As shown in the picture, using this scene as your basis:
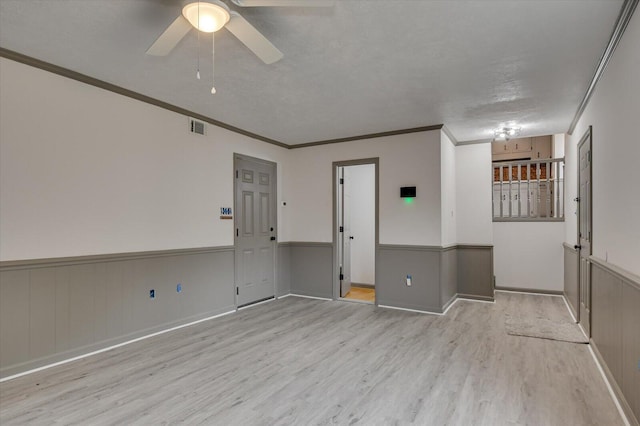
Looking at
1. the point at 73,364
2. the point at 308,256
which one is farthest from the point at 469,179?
the point at 73,364

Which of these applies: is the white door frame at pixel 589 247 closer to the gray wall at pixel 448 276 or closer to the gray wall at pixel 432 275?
the gray wall at pixel 432 275

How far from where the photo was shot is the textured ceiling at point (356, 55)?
2.29 m

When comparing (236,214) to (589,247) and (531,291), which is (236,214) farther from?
(531,291)

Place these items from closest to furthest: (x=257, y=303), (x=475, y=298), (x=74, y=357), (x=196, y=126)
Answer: (x=74, y=357)
(x=196, y=126)
(x=257, y=303)
(x=475, y=298)

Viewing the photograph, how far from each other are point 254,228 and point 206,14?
368cm

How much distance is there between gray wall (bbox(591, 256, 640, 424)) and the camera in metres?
2.13

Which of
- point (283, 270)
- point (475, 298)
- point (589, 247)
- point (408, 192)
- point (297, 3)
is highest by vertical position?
point (297, 3)

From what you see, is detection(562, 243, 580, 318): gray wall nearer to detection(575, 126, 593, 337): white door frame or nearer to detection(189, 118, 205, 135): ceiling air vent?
detection(575, 126, 593, 337): white door frame

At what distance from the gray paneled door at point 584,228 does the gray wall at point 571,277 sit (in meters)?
0.27

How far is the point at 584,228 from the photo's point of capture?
401cm

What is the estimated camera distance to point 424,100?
12.9 feet

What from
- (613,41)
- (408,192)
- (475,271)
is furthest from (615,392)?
(475,271)

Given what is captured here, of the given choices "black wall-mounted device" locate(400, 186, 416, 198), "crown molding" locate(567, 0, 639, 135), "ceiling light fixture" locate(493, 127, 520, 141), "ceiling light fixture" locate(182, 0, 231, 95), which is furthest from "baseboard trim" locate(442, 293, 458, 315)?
"ceiling light fixture" locate(182, 0, 231, 95)

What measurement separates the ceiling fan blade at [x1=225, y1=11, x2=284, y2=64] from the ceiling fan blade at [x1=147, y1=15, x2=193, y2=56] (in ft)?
0.86
